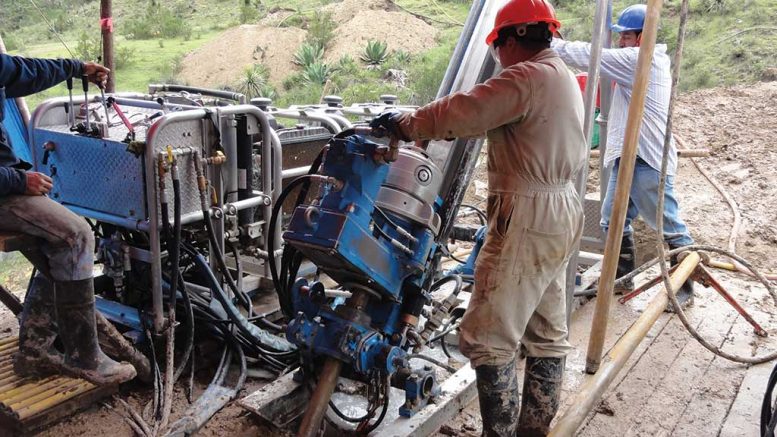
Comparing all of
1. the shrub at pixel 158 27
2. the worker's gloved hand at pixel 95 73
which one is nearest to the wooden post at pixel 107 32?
the worker's gloved hand at pixel 95 73

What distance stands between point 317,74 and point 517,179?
21.3 m

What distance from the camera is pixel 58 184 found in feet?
12.7

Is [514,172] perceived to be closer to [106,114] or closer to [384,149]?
[384,149]

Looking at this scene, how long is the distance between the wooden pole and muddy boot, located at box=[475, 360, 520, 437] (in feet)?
2.69

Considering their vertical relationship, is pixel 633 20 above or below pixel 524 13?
below

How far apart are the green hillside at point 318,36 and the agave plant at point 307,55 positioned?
365 millimetres

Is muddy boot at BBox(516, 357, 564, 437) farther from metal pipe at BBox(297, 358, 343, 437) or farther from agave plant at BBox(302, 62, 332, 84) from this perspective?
agave plant at BBox(302, 62, 332, 84)

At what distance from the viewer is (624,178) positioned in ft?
10.3

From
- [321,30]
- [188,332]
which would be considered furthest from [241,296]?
[321,30]

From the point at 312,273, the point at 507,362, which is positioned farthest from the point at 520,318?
the point at 312,273

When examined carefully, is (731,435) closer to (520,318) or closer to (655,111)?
(520,318)

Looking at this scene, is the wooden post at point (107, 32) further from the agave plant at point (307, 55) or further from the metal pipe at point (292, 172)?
the agave plant at point (307, 55)

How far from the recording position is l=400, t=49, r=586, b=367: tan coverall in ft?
8.28

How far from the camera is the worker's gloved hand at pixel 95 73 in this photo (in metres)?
3.40
